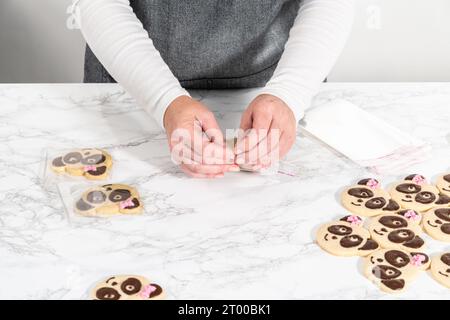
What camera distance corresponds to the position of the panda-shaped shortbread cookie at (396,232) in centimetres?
105

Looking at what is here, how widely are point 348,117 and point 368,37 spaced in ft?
3.11

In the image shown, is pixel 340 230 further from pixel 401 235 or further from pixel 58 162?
pixel 58 162

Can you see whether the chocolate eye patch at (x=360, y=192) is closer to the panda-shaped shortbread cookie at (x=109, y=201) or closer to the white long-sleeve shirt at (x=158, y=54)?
the white long-sleeve shirt at (x=158, y=54)

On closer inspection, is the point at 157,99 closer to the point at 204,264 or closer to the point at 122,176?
Answer: the point at 122,176

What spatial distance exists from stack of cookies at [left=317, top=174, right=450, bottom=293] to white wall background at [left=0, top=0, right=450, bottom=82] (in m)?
1.09

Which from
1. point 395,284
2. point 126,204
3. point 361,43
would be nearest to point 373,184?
point 395,284

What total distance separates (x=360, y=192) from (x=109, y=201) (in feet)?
1.27

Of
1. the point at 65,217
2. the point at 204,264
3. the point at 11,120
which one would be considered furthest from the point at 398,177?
the point at 11,120

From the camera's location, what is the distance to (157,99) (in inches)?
48.2

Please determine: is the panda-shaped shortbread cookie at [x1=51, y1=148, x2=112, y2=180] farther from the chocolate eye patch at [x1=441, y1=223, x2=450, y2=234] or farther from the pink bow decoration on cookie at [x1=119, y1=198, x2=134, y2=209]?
the chocolate eye patch at [x1=441, y1=223, x2=450, y2=234]

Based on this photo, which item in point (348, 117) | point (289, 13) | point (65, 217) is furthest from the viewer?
point (289, 13)

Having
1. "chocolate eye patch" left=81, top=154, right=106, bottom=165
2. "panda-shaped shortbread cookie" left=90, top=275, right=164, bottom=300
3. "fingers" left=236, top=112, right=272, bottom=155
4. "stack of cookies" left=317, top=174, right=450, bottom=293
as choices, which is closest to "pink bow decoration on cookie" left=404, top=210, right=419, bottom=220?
"stack of cookies" left=317, top=174, right=450, bottom=293

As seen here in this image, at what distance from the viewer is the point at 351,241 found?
1046mm

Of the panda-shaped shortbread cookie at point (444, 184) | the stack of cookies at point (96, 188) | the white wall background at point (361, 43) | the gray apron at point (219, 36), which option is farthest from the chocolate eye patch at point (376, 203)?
the white wall background at point (361, 43)
